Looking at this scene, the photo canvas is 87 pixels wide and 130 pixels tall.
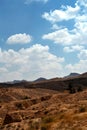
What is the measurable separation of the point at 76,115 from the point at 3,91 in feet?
337

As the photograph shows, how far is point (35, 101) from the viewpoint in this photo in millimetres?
87375

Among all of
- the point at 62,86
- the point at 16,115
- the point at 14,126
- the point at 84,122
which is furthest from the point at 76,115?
the point at 62,86

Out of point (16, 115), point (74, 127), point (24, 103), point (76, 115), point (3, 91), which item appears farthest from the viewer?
point (3, 91)

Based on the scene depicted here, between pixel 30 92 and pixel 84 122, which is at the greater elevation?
pixel 30 92

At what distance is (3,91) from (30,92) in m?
16.3

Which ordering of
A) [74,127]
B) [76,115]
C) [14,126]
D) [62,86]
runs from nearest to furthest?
[74,127] → [76,115] → [14,126] → [62,86]

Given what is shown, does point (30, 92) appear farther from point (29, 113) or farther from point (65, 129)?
point (65, 129)

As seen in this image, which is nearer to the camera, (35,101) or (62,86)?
(35,101)

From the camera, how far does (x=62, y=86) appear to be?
192m

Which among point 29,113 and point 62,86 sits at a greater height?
point 62,86

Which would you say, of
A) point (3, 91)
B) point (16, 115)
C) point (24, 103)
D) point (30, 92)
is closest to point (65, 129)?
point (16, 115)

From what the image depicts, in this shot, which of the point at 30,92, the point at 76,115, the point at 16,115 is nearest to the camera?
the point at 76,115

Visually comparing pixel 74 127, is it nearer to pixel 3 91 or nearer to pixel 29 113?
pixel 29 113

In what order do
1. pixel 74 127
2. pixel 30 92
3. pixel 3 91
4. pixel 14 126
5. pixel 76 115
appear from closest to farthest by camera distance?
1. pixel 74 127
2. pixel 76 115
3. pixel 14 126
4. pixel 3 91
5. pixel 30 92
